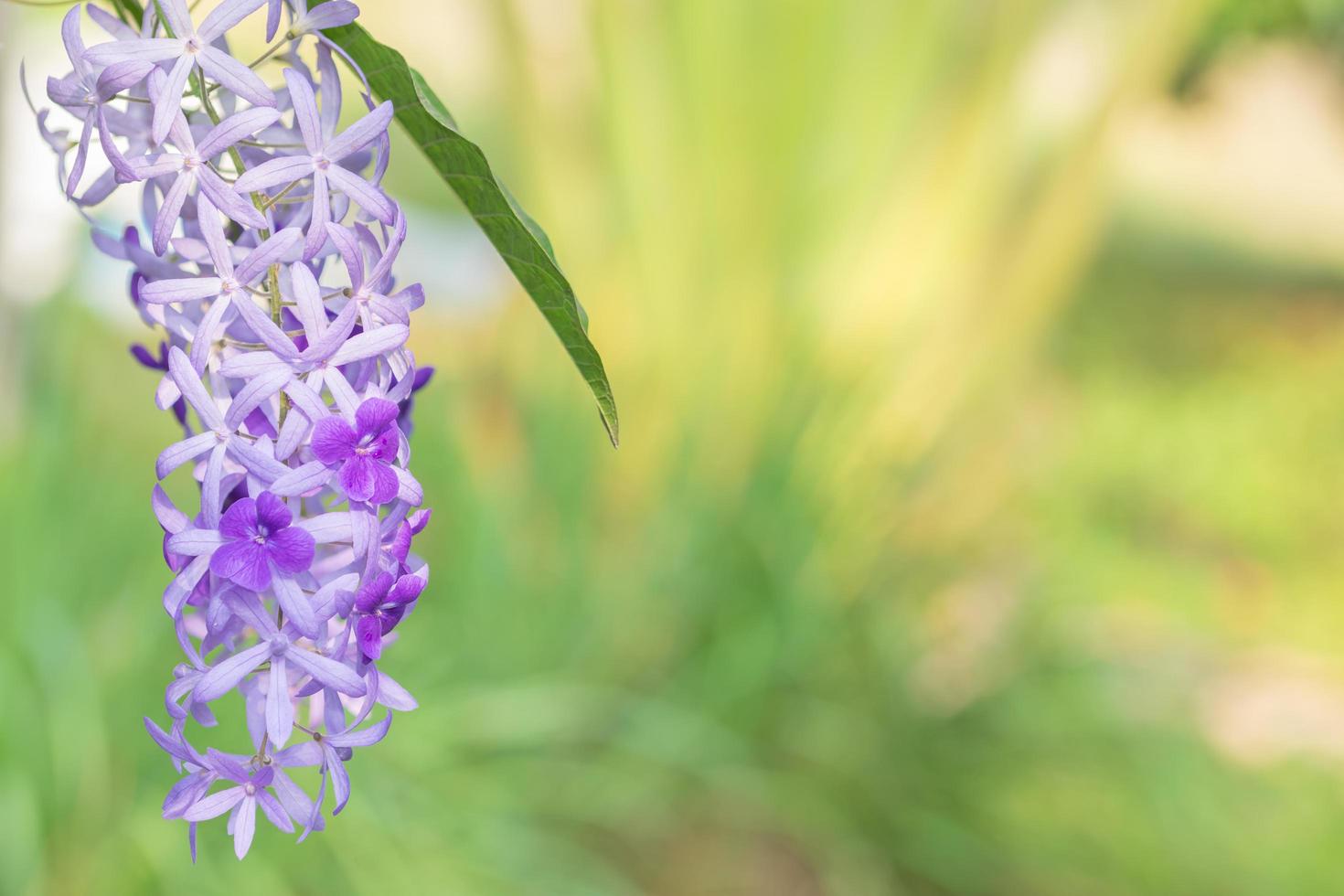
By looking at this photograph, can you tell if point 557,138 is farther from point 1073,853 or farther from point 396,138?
point 1073,853

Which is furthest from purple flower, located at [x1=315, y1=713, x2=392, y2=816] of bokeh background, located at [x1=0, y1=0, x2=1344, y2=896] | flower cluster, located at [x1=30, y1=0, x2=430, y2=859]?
bokeh background, located at [x1=0, y1=0, x2=1344, y2=896]

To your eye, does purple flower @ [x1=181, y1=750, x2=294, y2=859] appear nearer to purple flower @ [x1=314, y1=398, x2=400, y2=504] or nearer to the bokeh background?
purple flower @ [x1=314, y1=398, x2=400, y2=504]

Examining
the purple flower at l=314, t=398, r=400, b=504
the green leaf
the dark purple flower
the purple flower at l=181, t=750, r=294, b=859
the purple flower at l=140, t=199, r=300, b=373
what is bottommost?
the purple flower at l=181, t=750, r=294, b=859

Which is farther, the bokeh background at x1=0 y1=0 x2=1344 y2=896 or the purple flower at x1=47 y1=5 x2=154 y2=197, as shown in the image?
the bokeh background at x1=0 y1=0 x2=1344 y2=896

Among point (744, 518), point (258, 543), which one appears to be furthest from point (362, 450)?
point (744, 518)

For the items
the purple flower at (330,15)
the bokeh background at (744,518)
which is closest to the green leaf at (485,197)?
the purple flower at (330,15)

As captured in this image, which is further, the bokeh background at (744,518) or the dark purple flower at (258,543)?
the bokeh background at (744,518)

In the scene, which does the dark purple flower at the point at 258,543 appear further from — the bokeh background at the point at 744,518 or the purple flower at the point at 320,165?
the bokeh background at the point at 744,518
